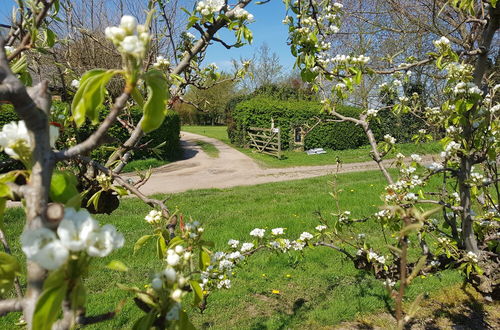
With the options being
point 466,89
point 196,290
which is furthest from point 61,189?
point 466,89

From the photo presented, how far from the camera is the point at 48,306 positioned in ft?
1.82

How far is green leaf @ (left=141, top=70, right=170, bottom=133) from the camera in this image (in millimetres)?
679

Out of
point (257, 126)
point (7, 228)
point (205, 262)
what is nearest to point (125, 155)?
point (205, 262)

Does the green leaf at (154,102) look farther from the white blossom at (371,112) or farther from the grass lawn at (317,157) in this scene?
the grass lawn at (317,157)

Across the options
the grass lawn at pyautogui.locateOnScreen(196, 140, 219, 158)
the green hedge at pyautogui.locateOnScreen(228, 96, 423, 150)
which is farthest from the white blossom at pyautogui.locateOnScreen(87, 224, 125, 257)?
the green hedge at pyautogui.locateOnScreen(228, 96, 423, 150)

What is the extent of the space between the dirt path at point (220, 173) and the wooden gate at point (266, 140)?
1.36 meters

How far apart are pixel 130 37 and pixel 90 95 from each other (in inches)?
5.3

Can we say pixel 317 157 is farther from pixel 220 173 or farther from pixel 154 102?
pixel 154 102

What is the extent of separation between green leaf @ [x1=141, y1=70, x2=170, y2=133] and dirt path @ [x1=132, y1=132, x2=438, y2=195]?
29.0 feet

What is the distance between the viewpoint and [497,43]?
1048 cm

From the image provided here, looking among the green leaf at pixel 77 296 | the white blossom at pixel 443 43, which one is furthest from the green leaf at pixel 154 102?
the white blossom at pixel 443 43

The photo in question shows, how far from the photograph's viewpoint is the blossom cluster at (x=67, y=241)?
53cm

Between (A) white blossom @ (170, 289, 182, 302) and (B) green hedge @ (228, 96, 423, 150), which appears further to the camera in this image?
(B) green hedge @ (228, 96, 423, 150)

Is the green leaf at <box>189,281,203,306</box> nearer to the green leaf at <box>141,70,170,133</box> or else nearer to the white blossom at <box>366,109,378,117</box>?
the green leaf at <box>141,70,170,133</box>
